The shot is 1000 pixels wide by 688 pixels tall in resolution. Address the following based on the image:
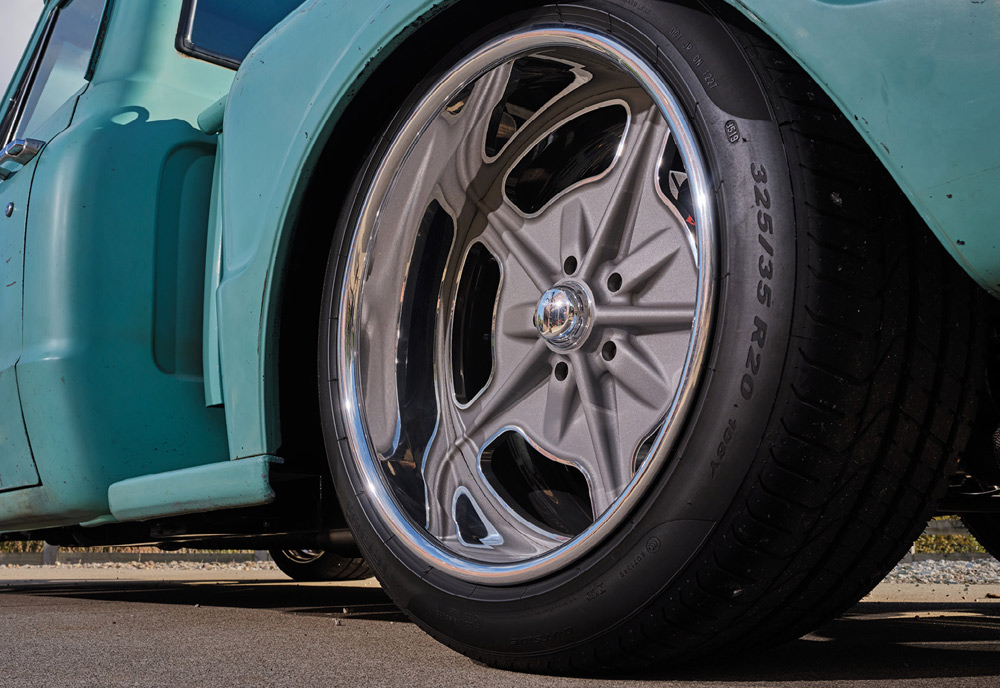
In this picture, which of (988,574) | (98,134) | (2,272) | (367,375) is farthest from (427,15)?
(988,574)

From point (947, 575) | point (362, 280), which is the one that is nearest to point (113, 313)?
point (362, 280)

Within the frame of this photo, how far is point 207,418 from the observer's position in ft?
7.70

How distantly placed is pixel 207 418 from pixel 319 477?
1.31 feet

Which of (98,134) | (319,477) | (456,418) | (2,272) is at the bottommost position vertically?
(319,477)

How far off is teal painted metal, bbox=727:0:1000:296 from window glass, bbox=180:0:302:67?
2061 millimetres

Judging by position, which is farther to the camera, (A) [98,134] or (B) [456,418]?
(A) [98,134]

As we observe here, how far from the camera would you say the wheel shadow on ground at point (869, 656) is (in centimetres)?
138

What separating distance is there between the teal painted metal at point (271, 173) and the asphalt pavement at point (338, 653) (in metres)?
0.41

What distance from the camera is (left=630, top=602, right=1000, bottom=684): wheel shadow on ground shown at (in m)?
1.38

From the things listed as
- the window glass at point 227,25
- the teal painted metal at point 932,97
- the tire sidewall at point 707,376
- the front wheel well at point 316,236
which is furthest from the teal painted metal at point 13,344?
the teal painted metal at point 932,97

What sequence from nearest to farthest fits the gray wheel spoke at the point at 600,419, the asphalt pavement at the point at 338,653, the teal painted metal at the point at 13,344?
the asphalt pavement at the point at 338,653 → the gray wheel spoke at the point at 600,419 → the teal painted metal at the point at 13,344

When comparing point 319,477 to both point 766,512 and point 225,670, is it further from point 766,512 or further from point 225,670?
point 766,512

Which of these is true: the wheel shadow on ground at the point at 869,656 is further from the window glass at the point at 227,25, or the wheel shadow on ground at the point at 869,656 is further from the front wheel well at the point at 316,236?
the window glass at the point at 227,25

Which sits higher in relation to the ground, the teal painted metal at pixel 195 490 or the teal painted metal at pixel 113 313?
the teal painted metal at pixel 113 313
